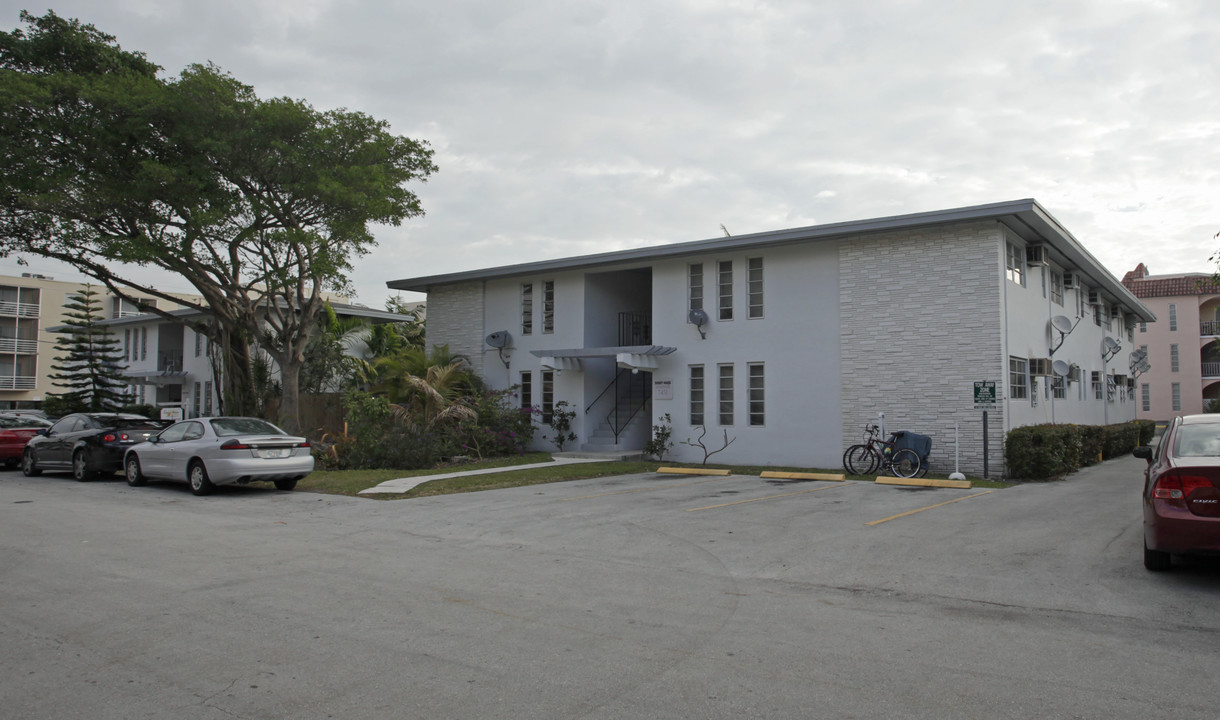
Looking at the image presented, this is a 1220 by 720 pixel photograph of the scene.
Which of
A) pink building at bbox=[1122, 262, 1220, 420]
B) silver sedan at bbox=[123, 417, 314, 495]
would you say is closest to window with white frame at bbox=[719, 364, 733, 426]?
silver sedan at bbox=[123, 417, 314, 495]

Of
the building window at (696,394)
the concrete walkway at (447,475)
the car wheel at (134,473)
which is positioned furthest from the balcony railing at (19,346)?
the building window at (696,394)

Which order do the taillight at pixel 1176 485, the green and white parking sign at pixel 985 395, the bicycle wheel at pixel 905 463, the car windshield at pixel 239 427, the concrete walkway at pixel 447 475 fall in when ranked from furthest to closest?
the bicycle wheel at pixel 905 463 < the green and white parking sign at pixel 985 395 < the concrete walkway at pixel 447 475 < the car windshield at pixel 239 427 < the taillight at pixel 1176 485

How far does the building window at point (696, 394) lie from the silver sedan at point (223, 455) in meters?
10.1

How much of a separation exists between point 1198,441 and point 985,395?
28.4 ft

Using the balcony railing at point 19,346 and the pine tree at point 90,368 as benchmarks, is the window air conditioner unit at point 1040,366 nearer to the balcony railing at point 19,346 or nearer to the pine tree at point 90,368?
the pine tree at point 90,368

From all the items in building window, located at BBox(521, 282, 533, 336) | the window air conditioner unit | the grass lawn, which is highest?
building window, located at BBox(521, 282, 533, 336)

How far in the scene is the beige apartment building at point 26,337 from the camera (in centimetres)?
5144

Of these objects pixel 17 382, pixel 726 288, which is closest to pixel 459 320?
pixel 726 288

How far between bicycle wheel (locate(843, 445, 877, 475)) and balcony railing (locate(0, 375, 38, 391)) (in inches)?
2128

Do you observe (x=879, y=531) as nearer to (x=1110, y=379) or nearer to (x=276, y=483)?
(x=276, y=483)

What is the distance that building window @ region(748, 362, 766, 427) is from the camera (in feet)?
66.7

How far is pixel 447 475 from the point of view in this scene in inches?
682

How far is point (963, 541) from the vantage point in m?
9.59

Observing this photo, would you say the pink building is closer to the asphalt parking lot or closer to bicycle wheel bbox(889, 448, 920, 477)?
bicycle wheel bbox(889, 448, 920, 477)
